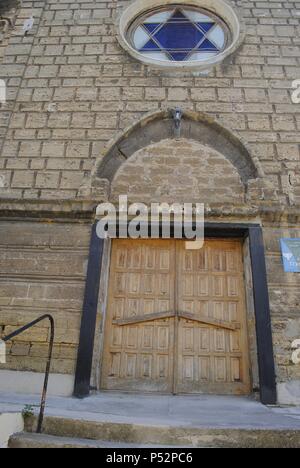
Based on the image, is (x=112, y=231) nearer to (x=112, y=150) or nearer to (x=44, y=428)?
(x=112, y=150)

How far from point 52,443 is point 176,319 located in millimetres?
2321

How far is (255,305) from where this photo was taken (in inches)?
165

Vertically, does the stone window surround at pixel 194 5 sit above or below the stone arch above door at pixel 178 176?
above

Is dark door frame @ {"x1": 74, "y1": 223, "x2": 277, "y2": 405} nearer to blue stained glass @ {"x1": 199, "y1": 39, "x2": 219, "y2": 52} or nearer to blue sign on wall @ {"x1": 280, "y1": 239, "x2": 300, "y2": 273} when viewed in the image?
blue sign on wall @ {"x1": 280, "y1": 239, "x2": 300, "y2": 273}

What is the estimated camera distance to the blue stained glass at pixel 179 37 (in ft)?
19.8

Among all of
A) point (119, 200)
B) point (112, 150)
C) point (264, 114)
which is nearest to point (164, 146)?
point (112, 150)

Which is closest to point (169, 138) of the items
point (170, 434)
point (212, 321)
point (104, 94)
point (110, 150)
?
point (110, 150)

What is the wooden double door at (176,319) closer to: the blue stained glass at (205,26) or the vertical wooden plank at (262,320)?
the vertical wooden plank at (262,320)

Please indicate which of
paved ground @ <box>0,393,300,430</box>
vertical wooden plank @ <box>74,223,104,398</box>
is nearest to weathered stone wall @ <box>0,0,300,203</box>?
vertical wooden plank @ <box>74,223,104,398</box>

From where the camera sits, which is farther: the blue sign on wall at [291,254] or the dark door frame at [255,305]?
the blue sign on wall at [291,254]

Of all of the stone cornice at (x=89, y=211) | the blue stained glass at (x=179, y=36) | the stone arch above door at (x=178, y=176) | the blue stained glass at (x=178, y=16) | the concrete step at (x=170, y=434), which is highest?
the blue stained glass at (x=178, y=16)

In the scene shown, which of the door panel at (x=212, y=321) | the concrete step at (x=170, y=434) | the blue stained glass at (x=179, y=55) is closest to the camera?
the concrete step at (x=170, y=434)

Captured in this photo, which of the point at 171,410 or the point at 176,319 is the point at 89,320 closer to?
the point at 176,319

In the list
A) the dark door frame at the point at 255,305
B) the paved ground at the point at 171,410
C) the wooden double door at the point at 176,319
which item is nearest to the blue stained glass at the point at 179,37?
the dark door frame at the point at 255,305
